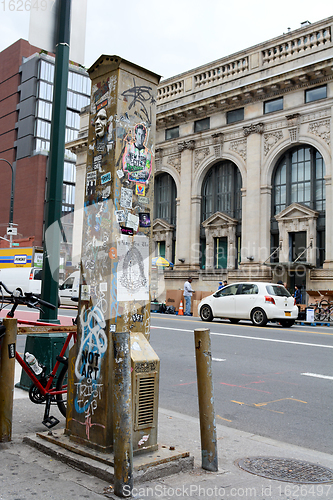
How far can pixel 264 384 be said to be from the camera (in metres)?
7.82

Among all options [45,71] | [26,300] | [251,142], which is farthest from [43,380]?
[45,71]

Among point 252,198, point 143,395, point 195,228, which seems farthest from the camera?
point 195,228

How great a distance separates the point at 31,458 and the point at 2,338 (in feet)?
3.82

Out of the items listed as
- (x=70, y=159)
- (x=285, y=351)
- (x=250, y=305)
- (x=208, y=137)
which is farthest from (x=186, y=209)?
(x=70, y=159)

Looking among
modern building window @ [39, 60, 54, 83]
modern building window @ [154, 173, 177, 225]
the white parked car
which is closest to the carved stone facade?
modern building window @ [154, 173, 177, 225]

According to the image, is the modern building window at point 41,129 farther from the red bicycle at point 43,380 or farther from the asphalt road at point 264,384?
the red bicycle at point 43,380

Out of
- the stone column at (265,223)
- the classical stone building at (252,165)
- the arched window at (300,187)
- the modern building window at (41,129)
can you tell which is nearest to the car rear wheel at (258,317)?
the classical stone building at (252,165)

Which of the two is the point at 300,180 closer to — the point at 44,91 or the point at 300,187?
the point at 300,187

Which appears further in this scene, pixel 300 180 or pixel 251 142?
pixel 251 142

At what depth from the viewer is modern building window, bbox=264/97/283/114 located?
3058 centimetres

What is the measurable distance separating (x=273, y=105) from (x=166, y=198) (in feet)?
37.4

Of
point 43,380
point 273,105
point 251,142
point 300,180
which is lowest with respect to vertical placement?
point 43,380

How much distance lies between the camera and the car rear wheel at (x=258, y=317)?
17.6 m

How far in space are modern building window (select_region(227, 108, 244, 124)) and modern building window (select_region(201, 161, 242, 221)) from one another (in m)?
2.96
